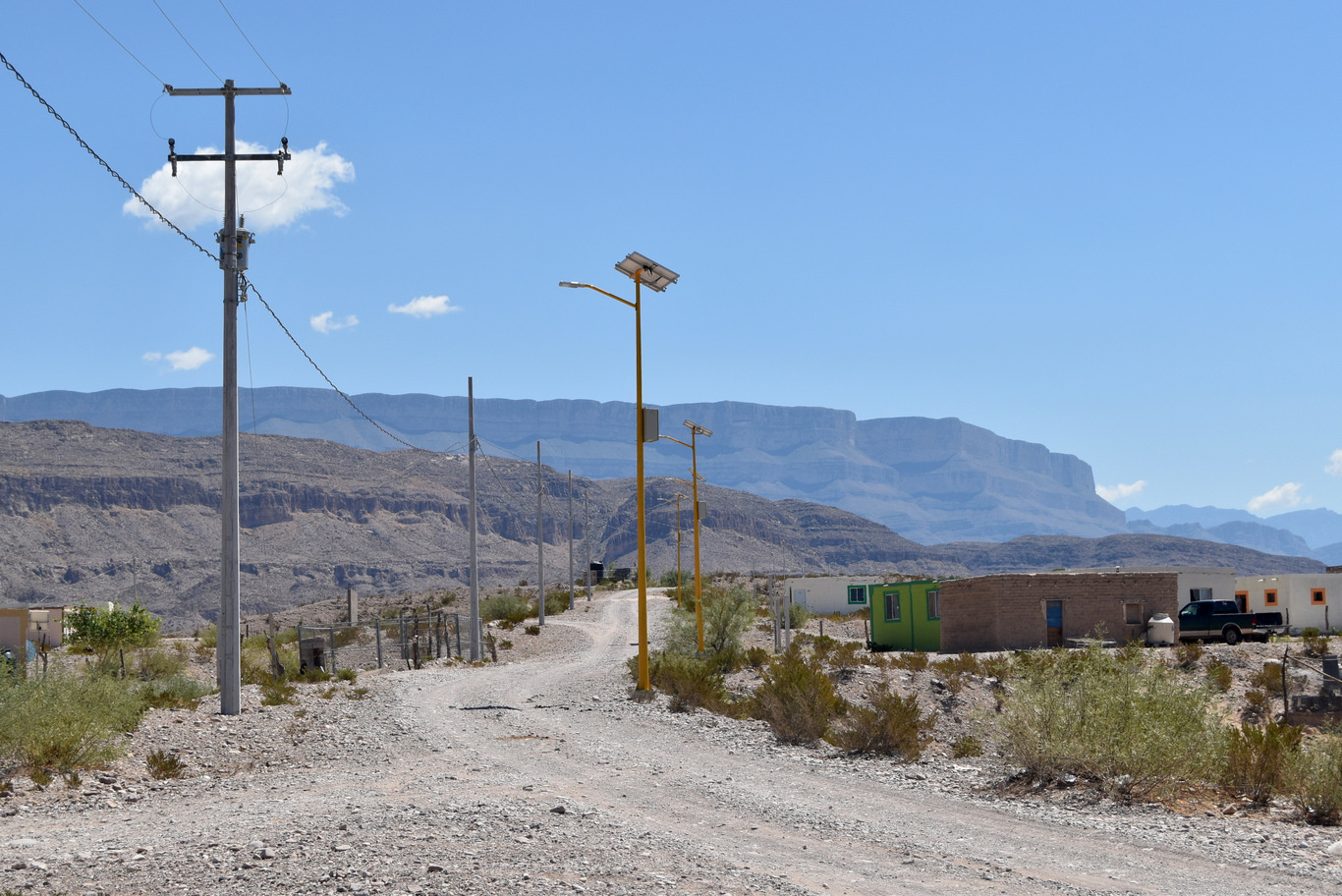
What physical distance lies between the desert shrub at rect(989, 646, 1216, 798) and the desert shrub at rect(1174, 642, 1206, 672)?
23590mm

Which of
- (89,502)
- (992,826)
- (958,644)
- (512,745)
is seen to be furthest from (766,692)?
(89,502)

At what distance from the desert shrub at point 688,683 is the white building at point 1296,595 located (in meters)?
43.4

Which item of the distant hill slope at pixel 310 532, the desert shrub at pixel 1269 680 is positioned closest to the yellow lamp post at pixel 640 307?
the desert shrub at pixel 1269 680

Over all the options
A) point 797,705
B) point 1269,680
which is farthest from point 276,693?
point 1269,680

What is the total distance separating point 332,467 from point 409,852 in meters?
164

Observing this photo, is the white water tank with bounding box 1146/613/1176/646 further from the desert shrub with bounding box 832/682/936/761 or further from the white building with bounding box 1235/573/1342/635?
the desert shrub with bounding box 832/682/936/761

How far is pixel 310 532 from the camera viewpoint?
14100cm

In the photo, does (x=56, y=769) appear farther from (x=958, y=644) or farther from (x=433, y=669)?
(x=958, y=644)

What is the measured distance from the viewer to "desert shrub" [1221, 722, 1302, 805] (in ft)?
40.6

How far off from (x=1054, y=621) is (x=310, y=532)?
115 meters

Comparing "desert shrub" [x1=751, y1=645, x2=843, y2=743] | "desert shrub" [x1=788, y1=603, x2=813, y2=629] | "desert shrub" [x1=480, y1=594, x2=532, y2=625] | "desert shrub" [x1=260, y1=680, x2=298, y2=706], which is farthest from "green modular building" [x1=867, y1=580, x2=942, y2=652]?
"desert shrub" [x1=260, y1=680, x2=298, y2=706]

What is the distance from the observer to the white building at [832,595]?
236ft

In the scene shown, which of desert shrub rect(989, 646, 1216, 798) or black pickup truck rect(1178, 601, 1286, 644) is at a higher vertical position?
desert shrub rect(989, 646, 1216, 798)

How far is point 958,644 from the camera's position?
43500 mm
